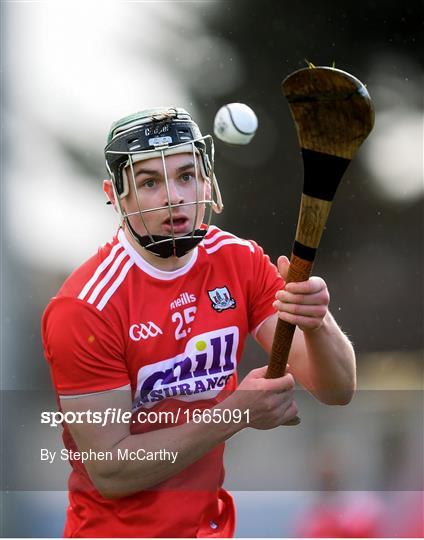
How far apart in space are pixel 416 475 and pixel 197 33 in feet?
20.8

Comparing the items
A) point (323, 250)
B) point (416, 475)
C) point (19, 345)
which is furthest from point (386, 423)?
point (19, 345)

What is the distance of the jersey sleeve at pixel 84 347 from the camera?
Answer: 3.11 metres

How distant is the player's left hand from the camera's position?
260 cm

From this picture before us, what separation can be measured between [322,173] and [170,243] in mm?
812

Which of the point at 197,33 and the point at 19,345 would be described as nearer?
the point at 19,345

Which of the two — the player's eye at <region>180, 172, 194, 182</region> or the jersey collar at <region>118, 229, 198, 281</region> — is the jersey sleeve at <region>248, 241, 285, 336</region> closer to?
the jersey collar at <region>118, 229, 198, 281</region>

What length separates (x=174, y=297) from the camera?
10.8ft

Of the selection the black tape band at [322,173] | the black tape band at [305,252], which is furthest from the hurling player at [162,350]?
the black tape band at [322,173]

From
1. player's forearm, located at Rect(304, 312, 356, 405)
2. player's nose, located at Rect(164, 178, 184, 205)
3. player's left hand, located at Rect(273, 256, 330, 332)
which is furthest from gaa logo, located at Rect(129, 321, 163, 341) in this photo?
player's left hand, located at Rect(273, 256, 330, 332)

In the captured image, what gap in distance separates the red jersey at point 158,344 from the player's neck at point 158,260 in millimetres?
18

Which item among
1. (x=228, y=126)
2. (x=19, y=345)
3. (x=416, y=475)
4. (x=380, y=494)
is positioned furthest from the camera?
(x=19, y=345)

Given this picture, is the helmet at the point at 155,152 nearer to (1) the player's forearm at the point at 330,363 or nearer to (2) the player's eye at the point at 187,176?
(2) the player's eye at the point at 187,176

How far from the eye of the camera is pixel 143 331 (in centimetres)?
318

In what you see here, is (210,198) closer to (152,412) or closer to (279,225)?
(152,412)
